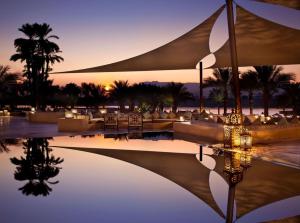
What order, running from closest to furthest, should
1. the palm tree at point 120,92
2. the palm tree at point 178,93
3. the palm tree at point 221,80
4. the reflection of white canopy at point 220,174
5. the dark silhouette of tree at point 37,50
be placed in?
the reflection of white canopy at point 220,174 < the palm tree at point 221,80 < the palm tree at point 178,93 < the palm tree at point 120,92 < the dark silhouette of tree at point 37,50

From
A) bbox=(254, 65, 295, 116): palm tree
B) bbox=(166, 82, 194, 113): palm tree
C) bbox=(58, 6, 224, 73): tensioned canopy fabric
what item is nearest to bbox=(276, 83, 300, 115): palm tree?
bbox=(254, 65, 295, 116): palm tree

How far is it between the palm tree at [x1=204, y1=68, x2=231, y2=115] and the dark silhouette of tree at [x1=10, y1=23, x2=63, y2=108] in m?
12.0

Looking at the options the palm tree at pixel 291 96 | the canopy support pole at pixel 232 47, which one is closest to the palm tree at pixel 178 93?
the palm tree at pixel 291 96

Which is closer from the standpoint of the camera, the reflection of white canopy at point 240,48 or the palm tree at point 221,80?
the reflection of white canopy at point 240,48

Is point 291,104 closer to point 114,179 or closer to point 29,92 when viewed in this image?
point 29,92

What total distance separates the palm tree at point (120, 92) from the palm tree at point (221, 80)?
6.19 metres

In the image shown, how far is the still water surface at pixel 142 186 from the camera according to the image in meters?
4.68

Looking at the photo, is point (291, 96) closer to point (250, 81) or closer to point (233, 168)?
point (250, 81)

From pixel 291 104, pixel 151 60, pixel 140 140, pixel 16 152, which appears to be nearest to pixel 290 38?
pixel 151 60

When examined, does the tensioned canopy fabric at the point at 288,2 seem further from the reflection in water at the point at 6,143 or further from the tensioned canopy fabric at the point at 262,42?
the reflection in water at the point at 6,143

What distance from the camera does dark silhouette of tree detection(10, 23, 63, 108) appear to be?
30031 mm

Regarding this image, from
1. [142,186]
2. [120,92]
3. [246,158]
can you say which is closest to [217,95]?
[120,92]

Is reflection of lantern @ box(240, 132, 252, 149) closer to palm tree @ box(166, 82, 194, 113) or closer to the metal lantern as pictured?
the metal lantern

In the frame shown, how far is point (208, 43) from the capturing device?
12539 mm
